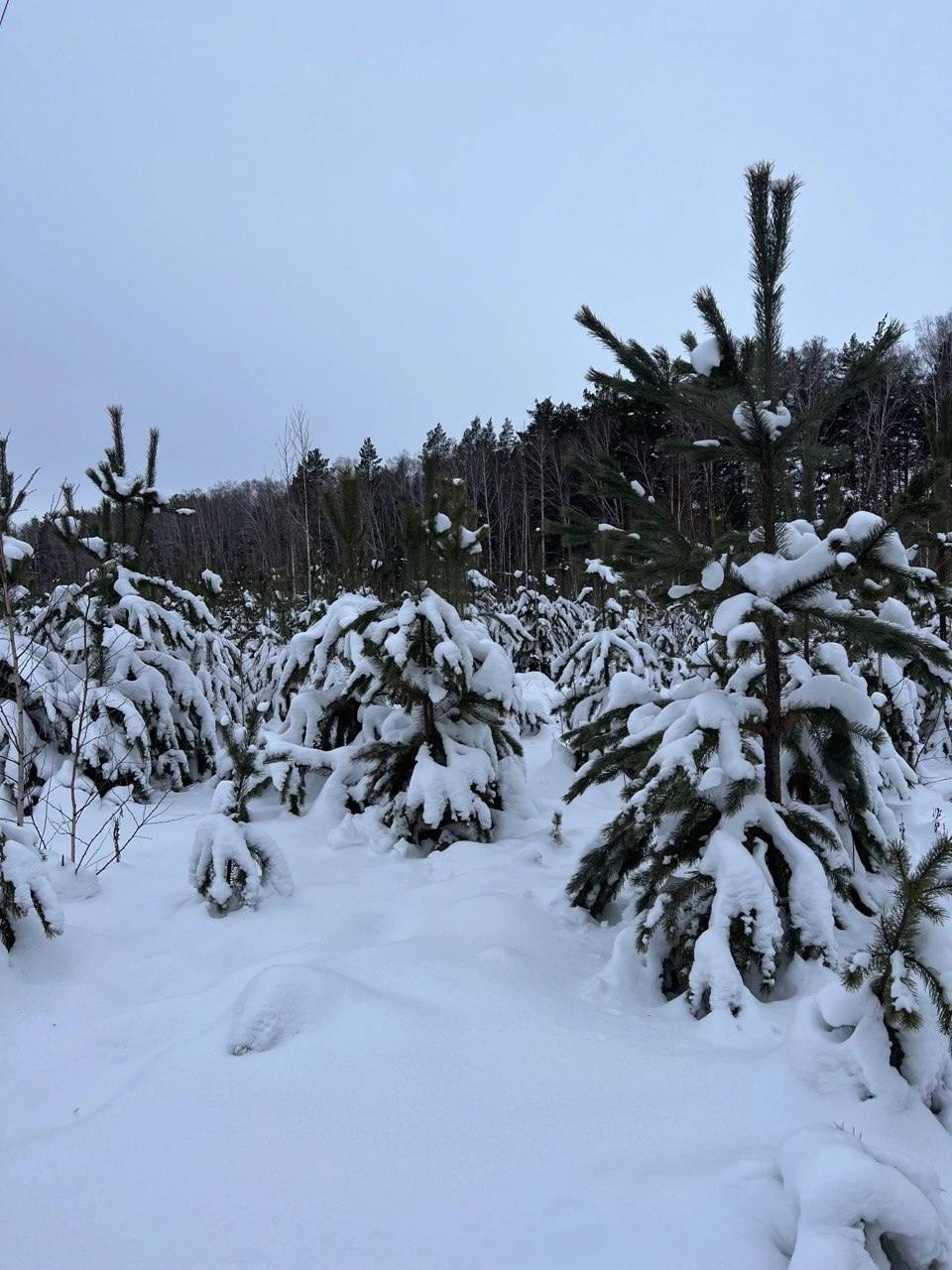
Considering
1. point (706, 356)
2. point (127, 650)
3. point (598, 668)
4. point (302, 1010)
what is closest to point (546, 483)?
point (598, 668)

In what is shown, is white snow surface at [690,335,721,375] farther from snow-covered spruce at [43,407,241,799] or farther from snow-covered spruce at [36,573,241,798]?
snow-covered spruce at [43,407,241,799]

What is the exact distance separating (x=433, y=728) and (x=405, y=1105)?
118 inches

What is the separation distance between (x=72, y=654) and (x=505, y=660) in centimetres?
440

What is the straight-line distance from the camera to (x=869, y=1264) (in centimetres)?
134

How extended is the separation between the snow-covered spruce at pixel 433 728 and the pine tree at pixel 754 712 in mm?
1563

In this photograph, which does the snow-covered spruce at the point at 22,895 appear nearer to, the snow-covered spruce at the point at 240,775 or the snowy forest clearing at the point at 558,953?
the snowy forest clearing at the point at 558,953

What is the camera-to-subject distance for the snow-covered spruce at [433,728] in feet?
15.0

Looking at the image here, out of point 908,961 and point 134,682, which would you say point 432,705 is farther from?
point 908,961

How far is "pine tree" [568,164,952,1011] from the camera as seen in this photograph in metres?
2.54

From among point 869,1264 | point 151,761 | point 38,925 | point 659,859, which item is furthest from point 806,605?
point 151,761

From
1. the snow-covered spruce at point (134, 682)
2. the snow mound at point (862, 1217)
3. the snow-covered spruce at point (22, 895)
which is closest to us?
the snow mound at point (862, 1217)

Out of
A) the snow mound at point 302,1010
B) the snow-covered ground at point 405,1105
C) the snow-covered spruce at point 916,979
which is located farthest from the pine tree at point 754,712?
the snow mound at point 302,1010

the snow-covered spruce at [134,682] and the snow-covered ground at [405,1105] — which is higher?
the snow-covered spruce at [134,682]

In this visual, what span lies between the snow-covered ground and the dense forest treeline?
79.4 inches
